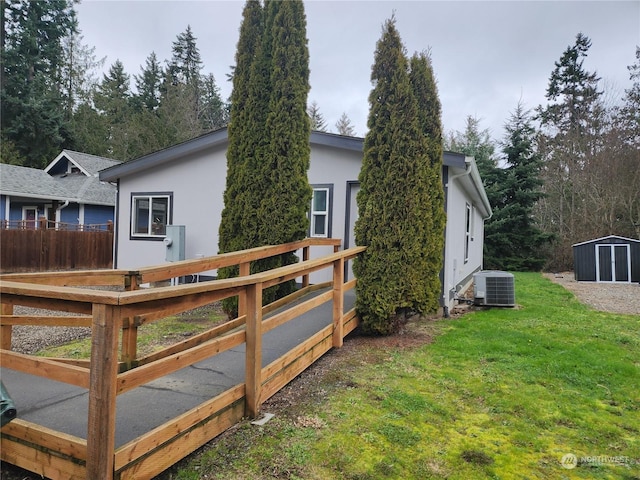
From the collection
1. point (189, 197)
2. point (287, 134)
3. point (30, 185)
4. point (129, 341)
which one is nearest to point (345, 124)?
point (30, 185)

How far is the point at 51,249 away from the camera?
39.4 ft

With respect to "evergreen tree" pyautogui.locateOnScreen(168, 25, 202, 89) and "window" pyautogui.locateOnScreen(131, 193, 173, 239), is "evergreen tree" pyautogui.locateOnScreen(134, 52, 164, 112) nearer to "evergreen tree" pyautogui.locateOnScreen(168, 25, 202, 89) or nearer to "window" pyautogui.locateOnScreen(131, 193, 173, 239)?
"evergreen tree" pyautogui.locateOnScreen(168, 25, 202, 89)

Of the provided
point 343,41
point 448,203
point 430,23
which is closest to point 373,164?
point 448,203

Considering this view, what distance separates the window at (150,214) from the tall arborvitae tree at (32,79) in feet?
56.0

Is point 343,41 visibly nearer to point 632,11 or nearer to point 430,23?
point 430,23

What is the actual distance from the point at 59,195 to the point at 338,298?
15101 mm

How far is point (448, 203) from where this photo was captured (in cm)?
664

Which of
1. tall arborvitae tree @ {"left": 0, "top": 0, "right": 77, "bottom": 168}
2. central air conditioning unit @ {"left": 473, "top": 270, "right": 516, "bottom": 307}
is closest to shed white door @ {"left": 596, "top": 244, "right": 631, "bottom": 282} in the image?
central air conditioning unit @ {"left": 473, "top": 270, "right": 516, "bottom": 307}

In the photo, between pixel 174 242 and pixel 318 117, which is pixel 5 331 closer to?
pixel 174 242

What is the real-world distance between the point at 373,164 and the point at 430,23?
565cm

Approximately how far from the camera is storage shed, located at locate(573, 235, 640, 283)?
11641 mm

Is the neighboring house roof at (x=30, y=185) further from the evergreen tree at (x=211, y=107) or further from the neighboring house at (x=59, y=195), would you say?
the evergreen tree at (x=211, y=107)

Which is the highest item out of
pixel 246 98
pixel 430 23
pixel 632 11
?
pixel 632 11

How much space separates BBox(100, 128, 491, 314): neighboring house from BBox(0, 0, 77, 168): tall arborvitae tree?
1667 cm
